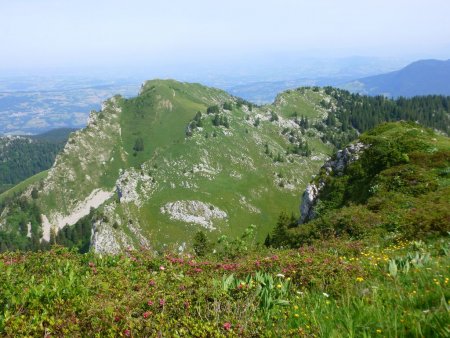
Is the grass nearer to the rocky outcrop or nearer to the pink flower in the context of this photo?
the pink flower

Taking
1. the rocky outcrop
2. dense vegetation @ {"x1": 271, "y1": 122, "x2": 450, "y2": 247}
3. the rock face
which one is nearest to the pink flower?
dense vegetation @ {"x1": 271, "y1": 122, "x2": 450, "y2": 247}

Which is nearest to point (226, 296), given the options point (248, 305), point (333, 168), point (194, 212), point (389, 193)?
point (248, 305)

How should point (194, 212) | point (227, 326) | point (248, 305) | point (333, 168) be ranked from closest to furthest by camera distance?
point (227, 326) → point (248, 305) → point (333, 168) → point (194, 212)

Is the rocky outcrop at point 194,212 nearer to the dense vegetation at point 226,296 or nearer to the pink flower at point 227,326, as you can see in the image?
the dense vegetation at point 226,296

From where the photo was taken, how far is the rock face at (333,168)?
4503 cm

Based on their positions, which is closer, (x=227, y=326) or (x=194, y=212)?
(x=227, y=326)

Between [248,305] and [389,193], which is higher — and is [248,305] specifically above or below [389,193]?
above

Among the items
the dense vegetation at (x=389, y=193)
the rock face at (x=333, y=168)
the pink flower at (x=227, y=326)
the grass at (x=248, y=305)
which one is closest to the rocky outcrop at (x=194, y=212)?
the rock face at (x=333, y=168)

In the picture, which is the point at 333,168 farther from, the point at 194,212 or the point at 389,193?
the point at 194,212

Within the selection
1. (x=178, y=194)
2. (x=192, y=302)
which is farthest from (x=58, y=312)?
(x=178, y=194)

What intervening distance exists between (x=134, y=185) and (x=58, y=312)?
154 metres

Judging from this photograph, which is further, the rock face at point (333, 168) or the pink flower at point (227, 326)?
the rock face at point (333, 168)

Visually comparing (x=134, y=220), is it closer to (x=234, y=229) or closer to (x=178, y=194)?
(x=178, y=194)

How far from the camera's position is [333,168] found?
4878 cm
